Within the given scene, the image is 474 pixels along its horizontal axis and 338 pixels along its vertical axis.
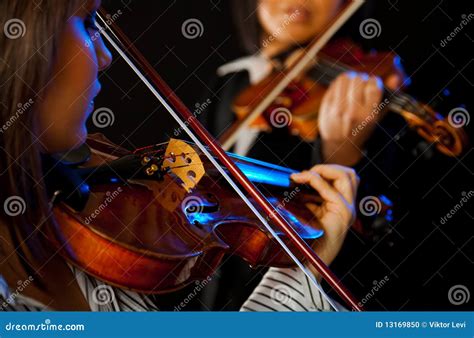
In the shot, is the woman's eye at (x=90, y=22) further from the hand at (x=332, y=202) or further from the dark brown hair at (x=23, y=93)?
the hand at (x=332, y=202)

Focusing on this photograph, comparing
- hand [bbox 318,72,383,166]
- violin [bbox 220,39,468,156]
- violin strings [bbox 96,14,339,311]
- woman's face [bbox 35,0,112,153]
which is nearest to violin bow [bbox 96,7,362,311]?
violin strings [bbox 96,14,339,311]

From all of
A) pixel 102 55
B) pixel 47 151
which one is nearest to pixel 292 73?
pixel 102 55

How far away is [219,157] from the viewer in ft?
5.60

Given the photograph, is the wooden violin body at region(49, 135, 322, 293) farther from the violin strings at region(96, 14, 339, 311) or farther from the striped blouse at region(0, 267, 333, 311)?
the striped blouse at region(0, 267, 333, 311)

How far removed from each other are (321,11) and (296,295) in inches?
30.0

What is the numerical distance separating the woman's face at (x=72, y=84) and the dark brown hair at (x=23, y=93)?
0.02 m

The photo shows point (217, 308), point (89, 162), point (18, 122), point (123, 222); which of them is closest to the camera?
point (123, 222)

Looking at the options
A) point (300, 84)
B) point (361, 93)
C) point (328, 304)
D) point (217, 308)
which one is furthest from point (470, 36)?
point (217, 308)

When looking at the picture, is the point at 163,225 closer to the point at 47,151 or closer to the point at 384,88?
the point at 47,151

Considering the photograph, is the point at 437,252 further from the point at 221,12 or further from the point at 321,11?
the point at 221,12

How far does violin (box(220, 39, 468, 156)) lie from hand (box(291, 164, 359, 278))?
125 mm

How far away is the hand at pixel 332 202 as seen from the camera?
1.90 m

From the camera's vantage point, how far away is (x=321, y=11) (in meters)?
2.02

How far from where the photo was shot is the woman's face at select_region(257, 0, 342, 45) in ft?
6.55
